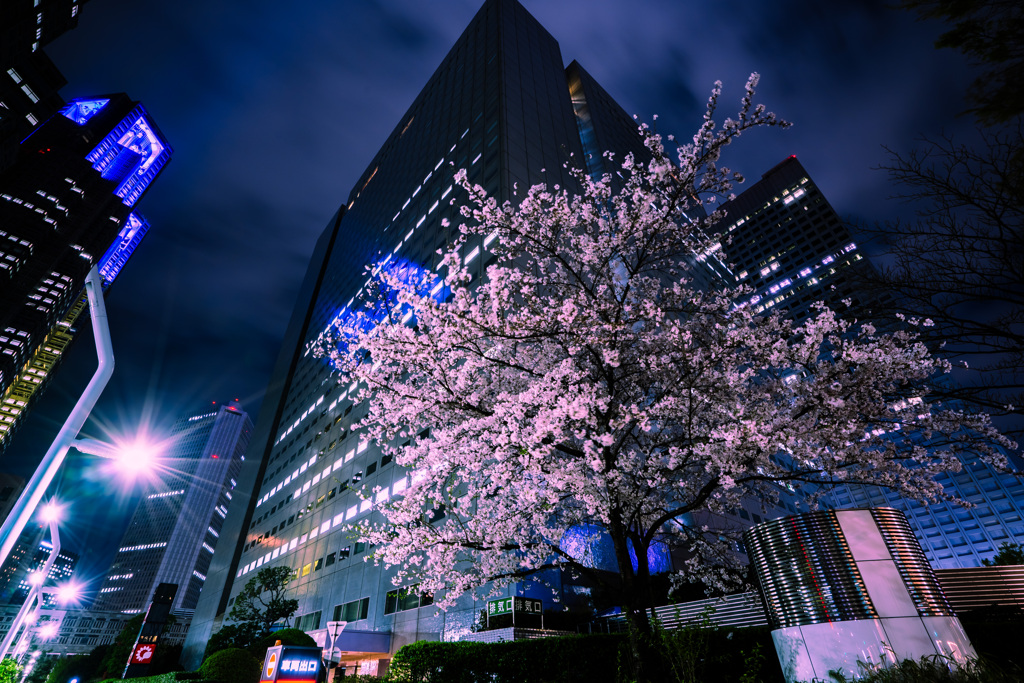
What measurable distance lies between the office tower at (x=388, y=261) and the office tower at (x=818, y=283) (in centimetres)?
2319

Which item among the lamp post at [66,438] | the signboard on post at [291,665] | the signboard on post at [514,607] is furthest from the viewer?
the signboard on post at [514,607]

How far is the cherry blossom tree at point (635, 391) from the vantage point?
9.53m

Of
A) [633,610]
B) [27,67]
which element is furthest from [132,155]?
[633,610]

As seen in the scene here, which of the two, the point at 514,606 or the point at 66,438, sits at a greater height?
the point at 66,438

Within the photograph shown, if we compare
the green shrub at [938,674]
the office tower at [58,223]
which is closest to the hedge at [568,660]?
the green shrub at [938,674]

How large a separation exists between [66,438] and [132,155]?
17749 cm

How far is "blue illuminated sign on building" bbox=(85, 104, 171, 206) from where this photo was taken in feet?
401

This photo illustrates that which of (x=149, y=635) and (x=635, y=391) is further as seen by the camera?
(x=149, y=635)

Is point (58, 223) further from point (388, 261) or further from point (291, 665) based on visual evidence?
point (291, 665)

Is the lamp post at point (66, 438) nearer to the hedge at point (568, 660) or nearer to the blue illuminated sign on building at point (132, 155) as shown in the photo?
the hedge at point (568, 660)

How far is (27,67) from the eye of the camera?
89.9m

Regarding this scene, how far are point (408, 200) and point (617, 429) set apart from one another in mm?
50337

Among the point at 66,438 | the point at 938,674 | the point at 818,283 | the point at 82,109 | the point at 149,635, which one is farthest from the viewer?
the point at 82,109

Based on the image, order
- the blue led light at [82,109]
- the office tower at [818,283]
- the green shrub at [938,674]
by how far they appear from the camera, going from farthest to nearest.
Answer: the blue led light at [82,109] → the office tower at [818,283] → the green shrub at [938,674]
